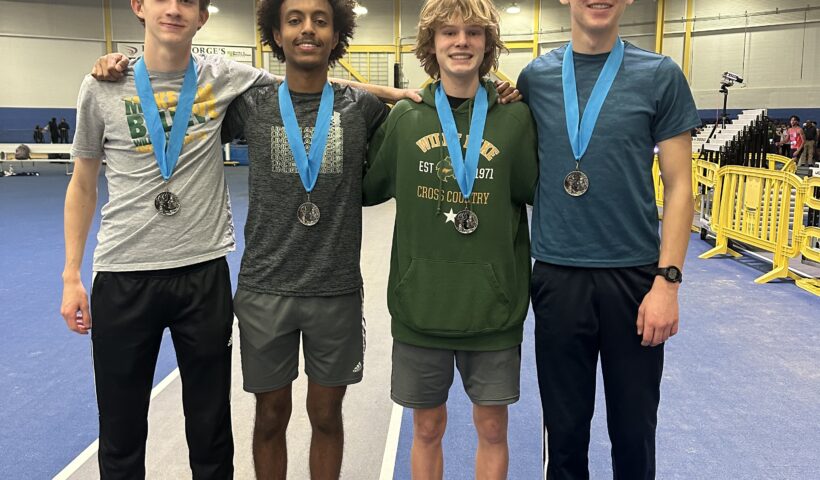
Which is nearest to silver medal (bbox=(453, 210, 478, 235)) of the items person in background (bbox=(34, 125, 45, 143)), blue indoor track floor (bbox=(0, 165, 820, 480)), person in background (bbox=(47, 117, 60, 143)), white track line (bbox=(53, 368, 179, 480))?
blue indoor track floor (bbox=(0, 165, 820, 480))

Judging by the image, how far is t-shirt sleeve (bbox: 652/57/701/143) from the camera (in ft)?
6.93

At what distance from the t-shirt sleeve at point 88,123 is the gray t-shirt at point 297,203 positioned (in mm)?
526

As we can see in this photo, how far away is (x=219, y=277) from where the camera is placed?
239 centimetres

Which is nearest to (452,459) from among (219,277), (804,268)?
(219,277)

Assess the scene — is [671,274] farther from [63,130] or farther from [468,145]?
[63,130]

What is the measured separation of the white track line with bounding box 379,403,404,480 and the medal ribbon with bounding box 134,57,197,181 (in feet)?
5.84

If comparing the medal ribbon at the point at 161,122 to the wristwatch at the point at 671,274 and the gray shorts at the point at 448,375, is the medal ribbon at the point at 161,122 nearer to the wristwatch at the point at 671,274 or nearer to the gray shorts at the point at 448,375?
the gray shorts at the point at 448,375

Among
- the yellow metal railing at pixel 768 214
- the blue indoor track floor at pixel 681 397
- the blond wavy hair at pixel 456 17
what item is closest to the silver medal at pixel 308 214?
the blond wavy hair at pixel 456 17

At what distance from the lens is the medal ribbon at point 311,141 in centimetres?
231

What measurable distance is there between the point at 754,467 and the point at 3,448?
3.88 m

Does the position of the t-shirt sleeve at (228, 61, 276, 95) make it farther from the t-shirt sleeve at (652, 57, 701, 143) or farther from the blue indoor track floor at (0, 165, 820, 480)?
the blue indoor track floor at (0, 165, 820, 480)

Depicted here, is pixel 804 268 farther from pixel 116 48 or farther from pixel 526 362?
pixel 116 48

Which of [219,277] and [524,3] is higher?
[524,3]

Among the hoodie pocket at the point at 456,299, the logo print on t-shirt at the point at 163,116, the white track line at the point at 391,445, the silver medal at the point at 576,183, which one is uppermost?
the logo print on t-shirt at the point at 163,116
